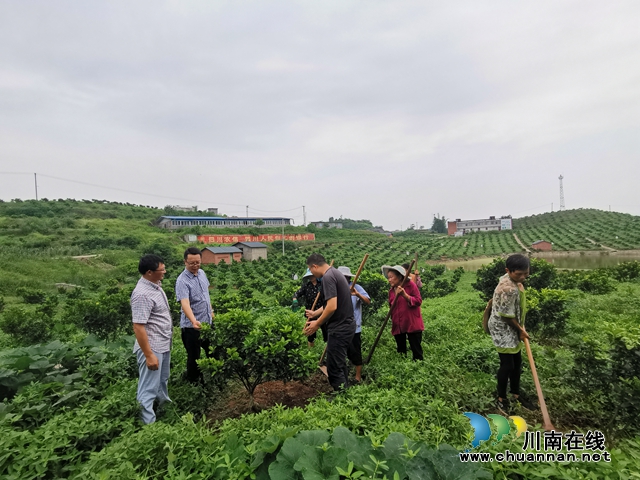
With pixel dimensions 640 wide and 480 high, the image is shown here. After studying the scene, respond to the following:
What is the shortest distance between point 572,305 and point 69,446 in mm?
10080

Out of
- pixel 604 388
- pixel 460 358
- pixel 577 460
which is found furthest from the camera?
pixel 460 358

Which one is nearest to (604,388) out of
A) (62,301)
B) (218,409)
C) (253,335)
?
(253,335)

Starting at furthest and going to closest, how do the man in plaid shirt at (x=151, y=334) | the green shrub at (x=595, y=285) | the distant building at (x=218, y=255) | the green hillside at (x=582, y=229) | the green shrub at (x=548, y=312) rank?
1. the green hillside at (x=582, y=229)
2. the distant building at (x=218, y=255)
3. the green shrub at (x=595, y=285)
4. the green shrub at (x=548, y=312)
5. the man in plaid shirt at (x=151, y=334)

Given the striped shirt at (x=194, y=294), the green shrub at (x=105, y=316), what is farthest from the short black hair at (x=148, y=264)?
the green shrub at (x=105, y=316)

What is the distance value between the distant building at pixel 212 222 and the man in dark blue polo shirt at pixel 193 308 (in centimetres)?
5397

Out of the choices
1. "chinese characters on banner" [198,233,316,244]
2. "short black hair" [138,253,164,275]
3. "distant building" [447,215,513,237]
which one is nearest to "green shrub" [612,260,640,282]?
"short black hair" [138,253,164,275]

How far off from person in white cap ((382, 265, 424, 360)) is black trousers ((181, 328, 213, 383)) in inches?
98.2

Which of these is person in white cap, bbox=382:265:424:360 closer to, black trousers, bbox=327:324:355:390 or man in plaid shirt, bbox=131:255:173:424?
black trousers, bbox=327:324:355:390

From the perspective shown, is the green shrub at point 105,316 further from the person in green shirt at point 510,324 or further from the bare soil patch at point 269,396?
the person in green shirt at point 510,324

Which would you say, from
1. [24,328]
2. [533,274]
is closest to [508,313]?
[533,274]

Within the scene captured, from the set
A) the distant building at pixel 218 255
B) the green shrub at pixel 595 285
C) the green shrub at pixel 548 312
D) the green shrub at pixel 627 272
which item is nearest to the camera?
the green shrub at pixel 548 312

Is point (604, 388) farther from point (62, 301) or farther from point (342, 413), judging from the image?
point (62, 301)

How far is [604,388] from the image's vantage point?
295 cm

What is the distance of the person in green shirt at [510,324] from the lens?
10.9ft
